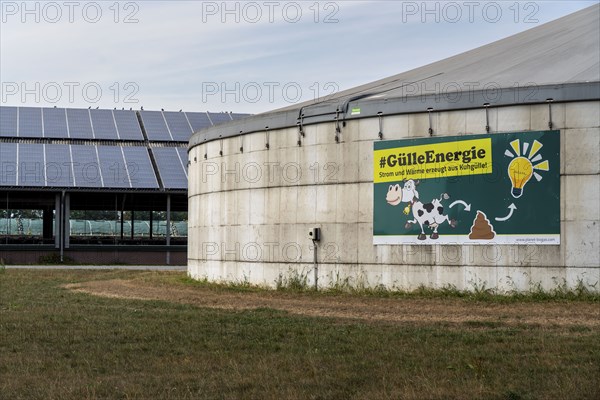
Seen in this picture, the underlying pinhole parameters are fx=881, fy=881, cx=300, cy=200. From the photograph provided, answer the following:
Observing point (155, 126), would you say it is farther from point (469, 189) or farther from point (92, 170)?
point (469, 189)

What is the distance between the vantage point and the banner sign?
2394 cm

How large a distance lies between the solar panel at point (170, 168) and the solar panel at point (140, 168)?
630mm

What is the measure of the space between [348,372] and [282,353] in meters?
2.02

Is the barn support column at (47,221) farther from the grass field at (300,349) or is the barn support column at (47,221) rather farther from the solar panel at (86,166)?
the grass field at (300,349)

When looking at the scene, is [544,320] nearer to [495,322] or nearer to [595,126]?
[495,322]

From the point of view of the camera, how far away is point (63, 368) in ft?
41.5

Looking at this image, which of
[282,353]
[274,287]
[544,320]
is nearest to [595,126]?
[544,320]

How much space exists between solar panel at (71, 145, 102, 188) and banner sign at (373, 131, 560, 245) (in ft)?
101

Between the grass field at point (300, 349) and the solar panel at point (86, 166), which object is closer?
the grass field at point (300, 349)

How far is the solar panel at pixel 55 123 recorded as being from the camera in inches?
2337

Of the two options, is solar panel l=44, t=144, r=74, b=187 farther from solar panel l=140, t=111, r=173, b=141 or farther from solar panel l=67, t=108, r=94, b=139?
solar panel l=140, t=111, r=173, b=141

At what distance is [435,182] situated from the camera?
2539cm

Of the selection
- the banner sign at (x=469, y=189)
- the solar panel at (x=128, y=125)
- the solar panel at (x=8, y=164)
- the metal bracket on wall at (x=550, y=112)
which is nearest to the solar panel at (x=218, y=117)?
the solar panel at (x=128, y=125)

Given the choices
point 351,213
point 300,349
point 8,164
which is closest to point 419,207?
point 351,213
